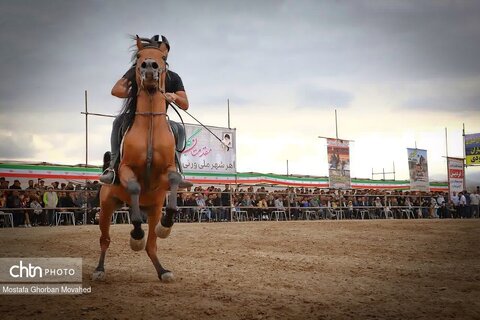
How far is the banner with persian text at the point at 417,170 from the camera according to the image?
1414 inches

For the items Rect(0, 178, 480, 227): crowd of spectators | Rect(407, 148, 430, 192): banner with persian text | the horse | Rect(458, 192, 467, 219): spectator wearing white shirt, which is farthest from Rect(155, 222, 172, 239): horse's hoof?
Rect(458, 192, 467, 219): spectator wearing white shirt

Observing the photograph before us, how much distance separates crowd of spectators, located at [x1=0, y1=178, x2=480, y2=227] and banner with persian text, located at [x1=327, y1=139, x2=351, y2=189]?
91 cm

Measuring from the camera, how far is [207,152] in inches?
1037

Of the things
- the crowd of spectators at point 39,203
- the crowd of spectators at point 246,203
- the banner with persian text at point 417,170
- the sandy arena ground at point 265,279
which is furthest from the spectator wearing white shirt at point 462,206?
the crowd of spectators at point 39,203

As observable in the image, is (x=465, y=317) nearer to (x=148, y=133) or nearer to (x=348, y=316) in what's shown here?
(x=348, y=316)

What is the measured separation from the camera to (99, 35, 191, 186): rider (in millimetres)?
7234

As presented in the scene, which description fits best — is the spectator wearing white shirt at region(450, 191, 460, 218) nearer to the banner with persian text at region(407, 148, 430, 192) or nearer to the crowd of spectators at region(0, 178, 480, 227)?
the crowd of spectators at region(0, 178, 480, 227)

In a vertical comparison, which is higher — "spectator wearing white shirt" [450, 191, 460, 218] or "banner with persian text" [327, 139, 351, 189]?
"banner with persian text" [327, 139, 351, 189]

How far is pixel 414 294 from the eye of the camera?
6.75m

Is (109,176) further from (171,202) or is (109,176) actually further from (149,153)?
(171,202)

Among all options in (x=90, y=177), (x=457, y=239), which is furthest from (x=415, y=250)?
(x=90, y=177)

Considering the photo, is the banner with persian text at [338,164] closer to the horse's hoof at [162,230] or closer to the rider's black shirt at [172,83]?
the rider's black shirt at [172,83]

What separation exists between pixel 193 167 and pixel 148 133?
18.9m

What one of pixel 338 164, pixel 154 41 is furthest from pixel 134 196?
pixel 338 164
